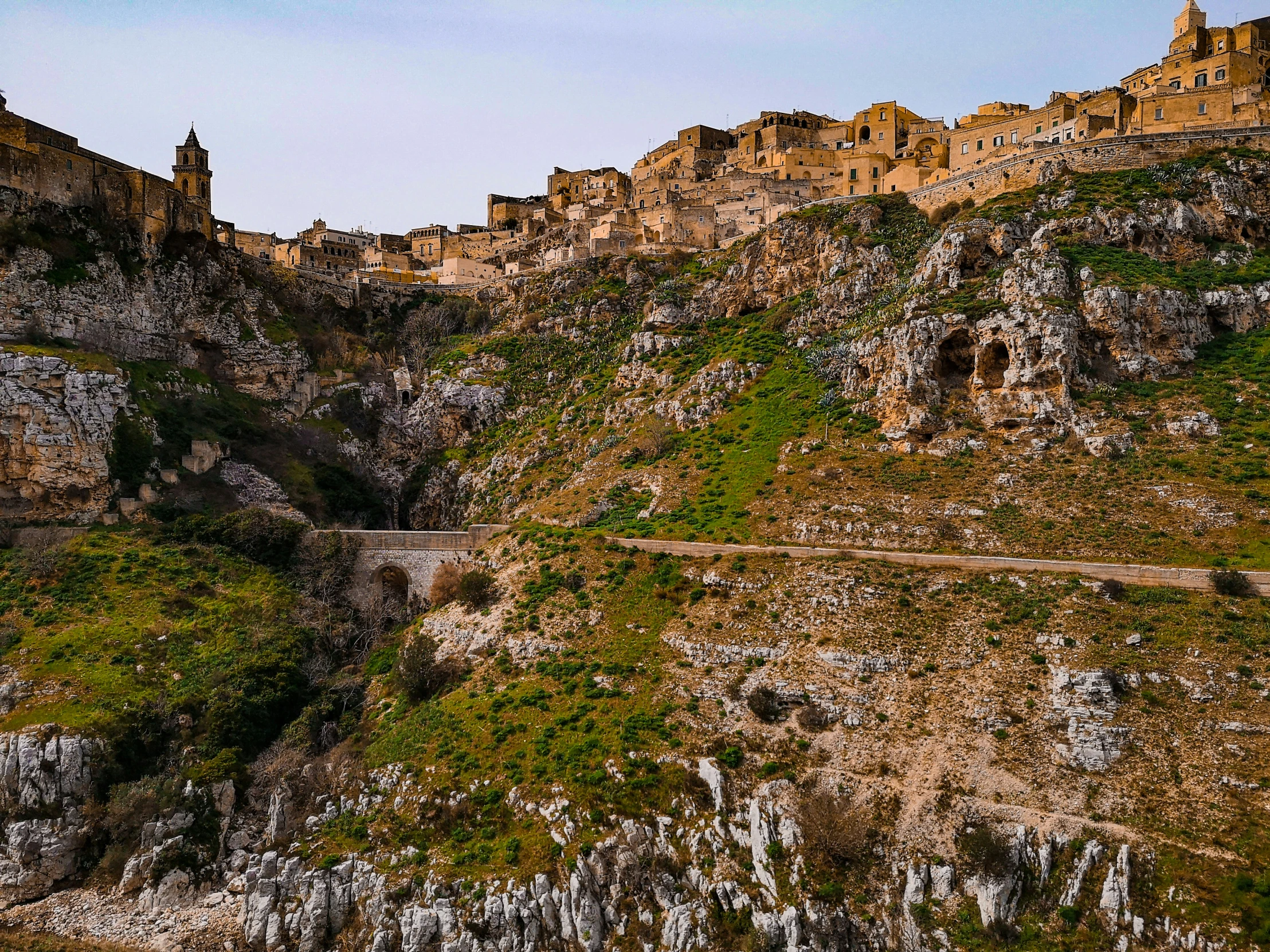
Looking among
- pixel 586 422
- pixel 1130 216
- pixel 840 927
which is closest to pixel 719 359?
pixel 586 422

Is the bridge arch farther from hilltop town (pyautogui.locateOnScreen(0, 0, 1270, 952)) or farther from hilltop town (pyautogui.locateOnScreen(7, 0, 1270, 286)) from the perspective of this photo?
hilltop town (pyautogui.locateOnScreen(7, 0, 1270, 286))

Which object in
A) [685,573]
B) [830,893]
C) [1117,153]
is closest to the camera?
[830,893]

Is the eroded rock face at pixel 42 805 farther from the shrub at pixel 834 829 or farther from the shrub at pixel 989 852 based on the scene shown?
the shrub at pixel 989 852

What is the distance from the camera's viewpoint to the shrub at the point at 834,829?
28172mm

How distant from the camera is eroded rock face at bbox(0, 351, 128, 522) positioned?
47781 mm

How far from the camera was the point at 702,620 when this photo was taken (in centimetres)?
3731

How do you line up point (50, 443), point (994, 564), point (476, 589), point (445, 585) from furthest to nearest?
point (50, 443)
point (445, 585)
point (476, 589)
point (994, 564)

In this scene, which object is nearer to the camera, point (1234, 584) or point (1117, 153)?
point (1234, 584)

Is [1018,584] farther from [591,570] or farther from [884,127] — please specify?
[884,127]

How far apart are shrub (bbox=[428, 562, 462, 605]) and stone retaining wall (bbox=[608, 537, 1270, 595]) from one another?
9305 mm

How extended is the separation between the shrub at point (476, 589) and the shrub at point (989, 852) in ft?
76.2

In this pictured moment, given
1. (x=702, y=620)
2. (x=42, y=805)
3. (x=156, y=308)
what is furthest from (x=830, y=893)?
(x=156, y=308)

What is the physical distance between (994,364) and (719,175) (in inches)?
1734

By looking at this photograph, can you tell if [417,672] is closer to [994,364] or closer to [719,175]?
[994,364]
